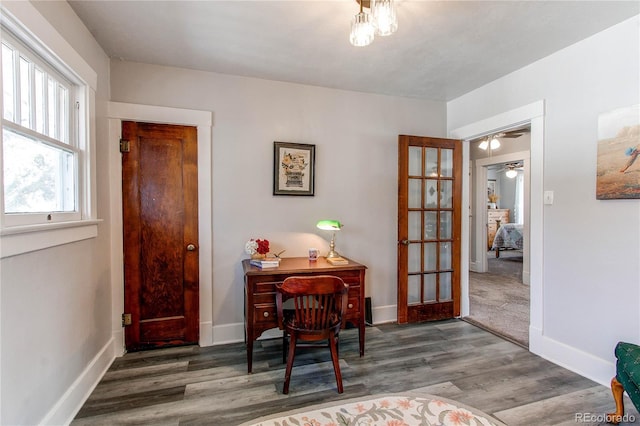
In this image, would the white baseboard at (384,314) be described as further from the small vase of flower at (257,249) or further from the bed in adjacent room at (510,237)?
the bed in adjacent room at (510,237)

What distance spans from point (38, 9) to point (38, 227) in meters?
1.12

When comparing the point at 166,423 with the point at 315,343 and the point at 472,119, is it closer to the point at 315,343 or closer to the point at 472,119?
the point at 315,343

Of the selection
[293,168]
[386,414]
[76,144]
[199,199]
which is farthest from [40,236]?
[386,414]

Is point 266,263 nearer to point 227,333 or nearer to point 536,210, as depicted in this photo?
point 227,333

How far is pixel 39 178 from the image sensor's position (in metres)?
1.67

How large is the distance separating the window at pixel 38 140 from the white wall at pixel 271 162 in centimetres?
78

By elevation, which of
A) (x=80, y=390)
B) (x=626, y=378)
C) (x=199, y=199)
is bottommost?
(x=80, y=390)

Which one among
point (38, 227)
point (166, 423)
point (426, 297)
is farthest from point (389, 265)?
point (38, 227)

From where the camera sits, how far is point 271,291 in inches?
94.7

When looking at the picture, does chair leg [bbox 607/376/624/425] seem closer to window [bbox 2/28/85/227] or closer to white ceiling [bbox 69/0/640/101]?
white ceiling [bbox 69/0/640/101]

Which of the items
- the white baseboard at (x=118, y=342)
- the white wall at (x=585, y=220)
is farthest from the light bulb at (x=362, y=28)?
the white baseboard at (x=118, y=342)

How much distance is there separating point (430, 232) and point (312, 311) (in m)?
1.93

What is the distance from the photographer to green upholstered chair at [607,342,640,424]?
5.17 ft

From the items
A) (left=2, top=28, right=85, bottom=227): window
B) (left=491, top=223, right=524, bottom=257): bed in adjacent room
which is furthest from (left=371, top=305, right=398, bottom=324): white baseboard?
(left=491, top=223, right=524, bottom=257): bed in adjacent room
